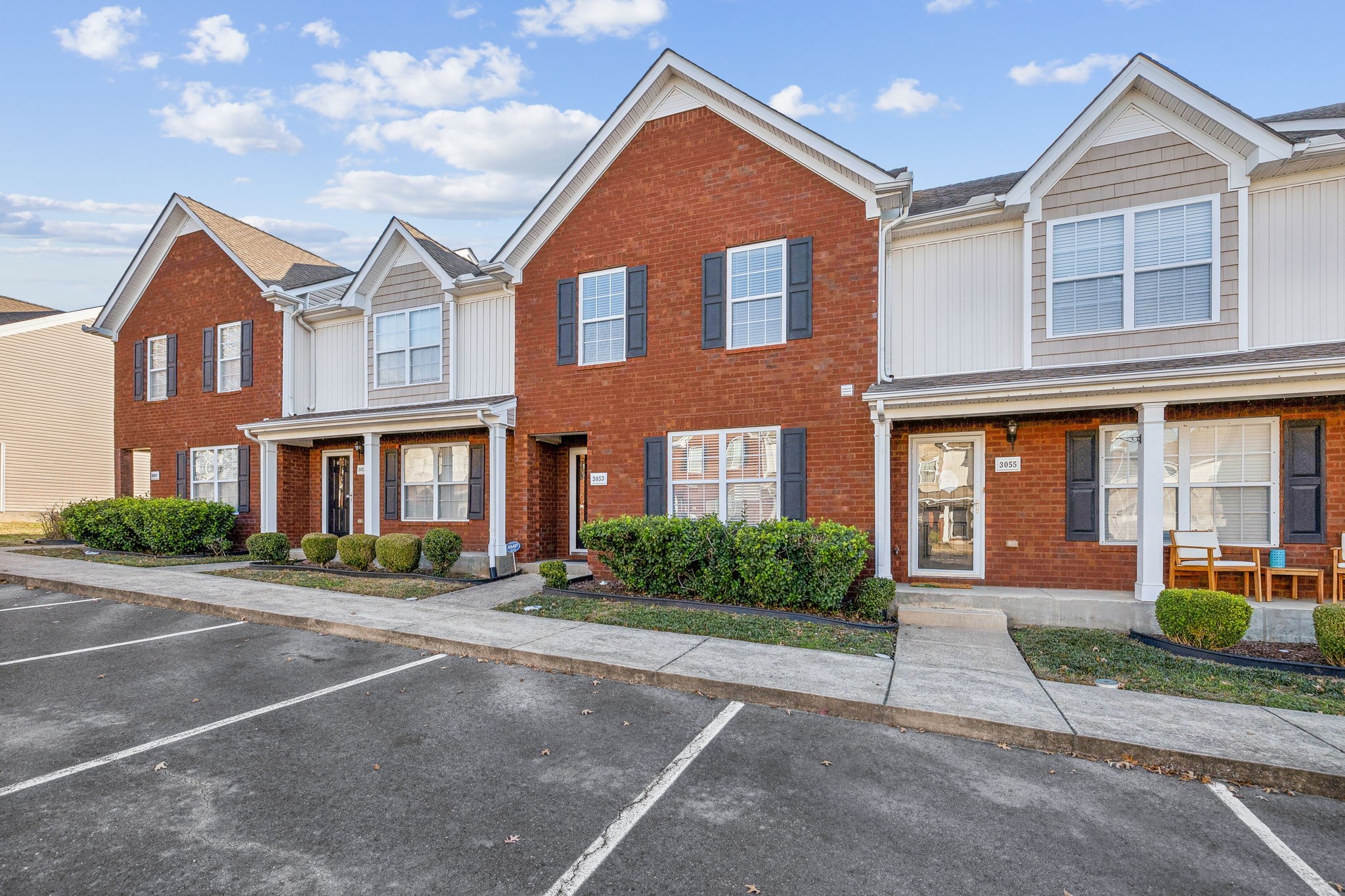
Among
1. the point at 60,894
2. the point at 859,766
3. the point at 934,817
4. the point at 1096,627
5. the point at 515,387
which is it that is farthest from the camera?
the point at 515,387

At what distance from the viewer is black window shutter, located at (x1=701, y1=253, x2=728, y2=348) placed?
33.4ft

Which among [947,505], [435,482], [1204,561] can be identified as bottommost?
[1204,561]

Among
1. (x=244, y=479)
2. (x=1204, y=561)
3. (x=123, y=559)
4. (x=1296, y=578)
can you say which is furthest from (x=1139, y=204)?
(x=123, y=559)

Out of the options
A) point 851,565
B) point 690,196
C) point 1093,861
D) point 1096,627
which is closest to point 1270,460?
point 1096,627

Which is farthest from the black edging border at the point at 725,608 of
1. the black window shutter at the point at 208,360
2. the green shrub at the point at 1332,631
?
the black window shutter at the point at 208,360

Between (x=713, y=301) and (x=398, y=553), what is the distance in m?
7.03

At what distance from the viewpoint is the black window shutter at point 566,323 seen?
448 inches

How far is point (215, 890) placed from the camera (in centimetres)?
290

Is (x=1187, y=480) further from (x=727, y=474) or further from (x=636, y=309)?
(x=636, y=309)

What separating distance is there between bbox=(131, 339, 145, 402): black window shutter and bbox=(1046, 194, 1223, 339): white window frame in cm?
2052

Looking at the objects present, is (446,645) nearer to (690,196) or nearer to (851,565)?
(851,565)

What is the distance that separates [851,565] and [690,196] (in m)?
6.30

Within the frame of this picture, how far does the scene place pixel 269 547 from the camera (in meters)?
12.9

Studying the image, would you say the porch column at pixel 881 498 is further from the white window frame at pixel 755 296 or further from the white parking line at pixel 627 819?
the white parking line at pixel 627 819
